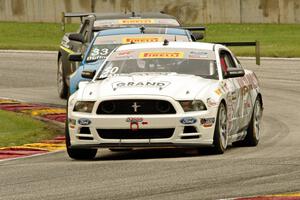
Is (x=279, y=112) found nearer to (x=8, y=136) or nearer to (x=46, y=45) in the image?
(x=8, y=136)

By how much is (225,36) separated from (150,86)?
94.0 feet

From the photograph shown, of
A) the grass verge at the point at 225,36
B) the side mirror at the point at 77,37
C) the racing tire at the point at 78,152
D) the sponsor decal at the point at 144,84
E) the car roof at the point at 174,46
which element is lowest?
the grass verge at the point at 225,36

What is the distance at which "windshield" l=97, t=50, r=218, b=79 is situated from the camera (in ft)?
48.9

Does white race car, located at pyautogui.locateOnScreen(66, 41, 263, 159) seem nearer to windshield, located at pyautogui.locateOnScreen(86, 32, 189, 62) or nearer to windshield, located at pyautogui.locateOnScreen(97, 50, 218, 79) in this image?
windshield, located at pyautogui.locateOnScreen(97, 50, 218, 79)

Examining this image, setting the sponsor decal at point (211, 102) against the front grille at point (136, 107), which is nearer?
the front grille at point (136, 107)

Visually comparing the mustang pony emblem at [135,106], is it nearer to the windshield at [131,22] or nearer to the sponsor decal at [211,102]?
the sponsor decal at [211,102]

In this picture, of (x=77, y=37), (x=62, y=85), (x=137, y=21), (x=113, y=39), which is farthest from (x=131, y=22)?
(x=62, y=85)

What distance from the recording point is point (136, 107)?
44.7ft

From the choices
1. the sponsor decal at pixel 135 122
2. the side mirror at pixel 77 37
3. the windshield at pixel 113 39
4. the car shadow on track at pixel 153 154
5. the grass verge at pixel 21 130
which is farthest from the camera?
the side mirror at pixel 77 37

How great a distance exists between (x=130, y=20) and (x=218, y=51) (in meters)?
7.22

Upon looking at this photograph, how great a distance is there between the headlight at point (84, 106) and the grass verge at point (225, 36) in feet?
67.9

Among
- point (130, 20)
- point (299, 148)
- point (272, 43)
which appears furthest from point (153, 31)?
point (272, 43)

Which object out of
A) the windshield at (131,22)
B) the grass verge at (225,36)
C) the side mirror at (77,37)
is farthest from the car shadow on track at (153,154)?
the grass verge at (225,36)

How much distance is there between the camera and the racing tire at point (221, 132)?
545 inches
